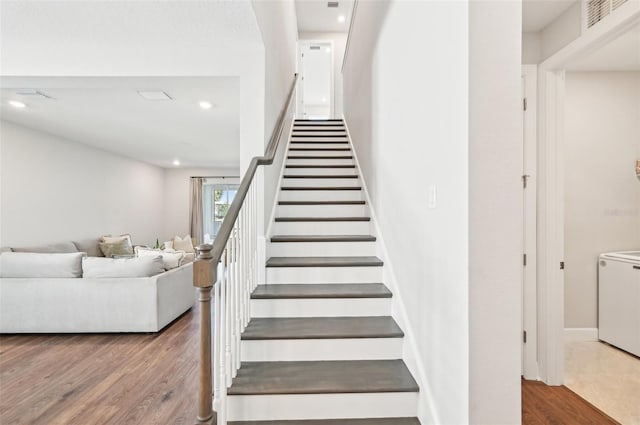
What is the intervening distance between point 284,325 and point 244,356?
296 mm

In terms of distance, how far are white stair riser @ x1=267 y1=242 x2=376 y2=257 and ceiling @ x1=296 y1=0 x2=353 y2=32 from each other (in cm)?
516

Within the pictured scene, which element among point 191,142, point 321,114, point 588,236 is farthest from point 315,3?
point 588,236

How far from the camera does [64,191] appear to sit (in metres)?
5.50

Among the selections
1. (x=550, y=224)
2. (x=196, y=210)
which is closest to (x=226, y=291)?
(x=550, y=224)

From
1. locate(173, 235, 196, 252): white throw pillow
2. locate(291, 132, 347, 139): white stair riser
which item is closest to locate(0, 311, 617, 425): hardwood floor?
locate(291, 132, 347, 139): white stair riser

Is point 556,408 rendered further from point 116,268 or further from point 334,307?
point 116,268

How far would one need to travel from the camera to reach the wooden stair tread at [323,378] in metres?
1.72

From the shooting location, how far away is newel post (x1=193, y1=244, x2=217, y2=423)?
4.44 feet

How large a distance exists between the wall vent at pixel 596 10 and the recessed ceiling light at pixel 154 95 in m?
3.43

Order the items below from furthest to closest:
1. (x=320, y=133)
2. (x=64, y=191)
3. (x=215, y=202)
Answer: (x=215, y=202) → (x=64, y=191) → (x=320, y=133)

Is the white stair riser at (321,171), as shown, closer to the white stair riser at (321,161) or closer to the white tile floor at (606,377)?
the white stair riser at (321,161)

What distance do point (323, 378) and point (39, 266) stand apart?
11.7 feet

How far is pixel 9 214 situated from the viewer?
446 cm

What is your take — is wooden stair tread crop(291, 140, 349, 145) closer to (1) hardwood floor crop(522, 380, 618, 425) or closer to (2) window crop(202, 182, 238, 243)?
(1) hardwood floor crop(522, 380, 618, 425)
